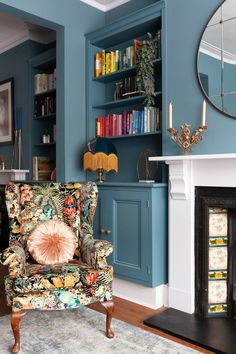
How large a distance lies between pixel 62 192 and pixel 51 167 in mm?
1639

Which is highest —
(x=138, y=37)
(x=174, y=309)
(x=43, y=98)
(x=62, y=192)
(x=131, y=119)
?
(x=138, y=37)

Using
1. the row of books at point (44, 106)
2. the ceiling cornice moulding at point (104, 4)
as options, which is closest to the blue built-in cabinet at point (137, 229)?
the row of books at point (44, 106)

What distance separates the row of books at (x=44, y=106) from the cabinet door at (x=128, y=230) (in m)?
1.56

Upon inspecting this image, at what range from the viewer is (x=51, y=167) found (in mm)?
4301

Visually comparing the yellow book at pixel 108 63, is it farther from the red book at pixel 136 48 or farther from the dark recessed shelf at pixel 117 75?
the red book at pixel 136 48

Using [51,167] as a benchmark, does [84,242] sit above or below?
below

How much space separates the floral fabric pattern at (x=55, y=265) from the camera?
209 cm

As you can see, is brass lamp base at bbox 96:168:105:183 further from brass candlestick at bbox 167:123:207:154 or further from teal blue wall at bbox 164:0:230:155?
brass candlestick at bbox 167:123:207:154

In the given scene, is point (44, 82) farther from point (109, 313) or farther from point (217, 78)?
point (109, 313)

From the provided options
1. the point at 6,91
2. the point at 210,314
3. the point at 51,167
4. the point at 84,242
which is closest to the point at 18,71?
the point at 6,91

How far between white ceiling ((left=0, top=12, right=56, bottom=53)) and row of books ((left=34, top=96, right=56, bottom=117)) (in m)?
0.82

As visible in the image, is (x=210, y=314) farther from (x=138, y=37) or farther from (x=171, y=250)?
(x=138, y=37)

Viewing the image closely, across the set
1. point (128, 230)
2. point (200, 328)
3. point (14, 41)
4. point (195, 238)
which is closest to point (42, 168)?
point (128, 230)

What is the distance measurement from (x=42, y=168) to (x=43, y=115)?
65 centimetres
